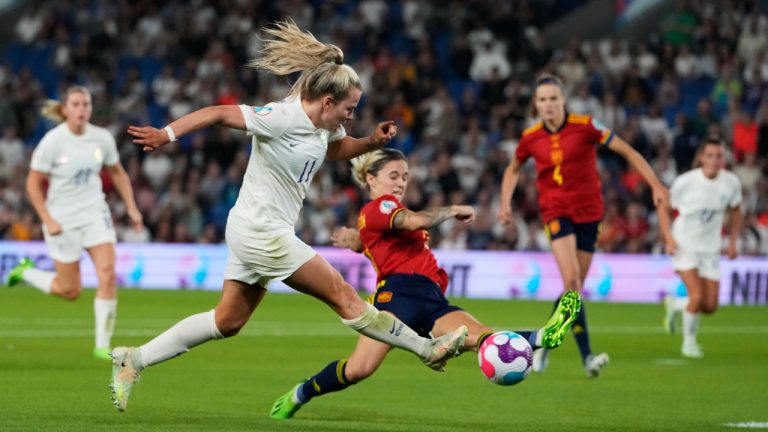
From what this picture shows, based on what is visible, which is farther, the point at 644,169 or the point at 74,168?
the point at 74,168

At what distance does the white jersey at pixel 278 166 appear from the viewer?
784 centimetres

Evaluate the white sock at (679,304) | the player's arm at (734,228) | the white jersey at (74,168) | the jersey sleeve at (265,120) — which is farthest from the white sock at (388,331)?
the white sock at (679,304)

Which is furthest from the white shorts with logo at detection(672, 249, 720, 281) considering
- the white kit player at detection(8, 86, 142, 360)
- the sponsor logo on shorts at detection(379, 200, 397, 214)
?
the sponsor logo on shorts at detection(379, 200, 397, 214)

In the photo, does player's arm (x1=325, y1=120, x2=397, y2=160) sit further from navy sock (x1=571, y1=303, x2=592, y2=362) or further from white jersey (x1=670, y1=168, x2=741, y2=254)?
white jersey (x1=670, y1=168, x2=741, y2=254)

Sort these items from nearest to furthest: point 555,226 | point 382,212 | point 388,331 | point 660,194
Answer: point 388,331 → point 382,212 → point 660,194 → point 555,226

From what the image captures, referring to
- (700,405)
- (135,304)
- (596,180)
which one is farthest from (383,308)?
(135,304)

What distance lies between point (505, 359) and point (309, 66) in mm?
2040

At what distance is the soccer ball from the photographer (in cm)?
798

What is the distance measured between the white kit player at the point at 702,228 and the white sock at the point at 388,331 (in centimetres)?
651

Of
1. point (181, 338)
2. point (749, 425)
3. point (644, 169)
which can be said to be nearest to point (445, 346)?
point (181, 338)

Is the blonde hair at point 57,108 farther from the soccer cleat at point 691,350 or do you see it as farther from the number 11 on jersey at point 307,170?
the soccer cleat at point 691,350

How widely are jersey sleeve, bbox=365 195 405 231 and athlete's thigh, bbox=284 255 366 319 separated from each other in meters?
0.67

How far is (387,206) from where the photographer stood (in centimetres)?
860

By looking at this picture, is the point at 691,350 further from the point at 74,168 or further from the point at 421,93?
the point at 421,93
